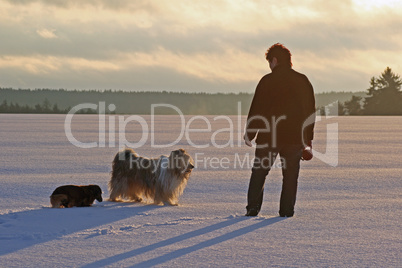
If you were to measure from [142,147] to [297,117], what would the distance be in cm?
1110

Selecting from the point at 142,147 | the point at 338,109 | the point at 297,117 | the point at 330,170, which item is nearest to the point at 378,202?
the point at 297,117

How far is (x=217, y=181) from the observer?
376 inches

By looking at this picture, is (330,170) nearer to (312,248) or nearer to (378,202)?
(378,202)

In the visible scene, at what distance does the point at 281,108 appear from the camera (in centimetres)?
638

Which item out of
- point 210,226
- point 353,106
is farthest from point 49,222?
point 353,106

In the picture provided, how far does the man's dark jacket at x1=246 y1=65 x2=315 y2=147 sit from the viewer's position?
6367 millimetres

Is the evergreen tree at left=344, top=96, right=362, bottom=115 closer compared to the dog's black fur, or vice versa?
the dog's black fur

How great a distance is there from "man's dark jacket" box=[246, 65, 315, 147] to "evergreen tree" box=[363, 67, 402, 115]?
2436 inches

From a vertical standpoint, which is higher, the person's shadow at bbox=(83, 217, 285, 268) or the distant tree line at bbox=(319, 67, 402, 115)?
the distant tree line at bbox=(319, 67, 402, 115)

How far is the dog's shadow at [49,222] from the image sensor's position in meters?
4.96

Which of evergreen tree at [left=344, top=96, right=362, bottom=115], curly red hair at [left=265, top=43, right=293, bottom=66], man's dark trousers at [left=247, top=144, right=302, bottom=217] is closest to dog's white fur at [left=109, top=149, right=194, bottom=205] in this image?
man's dark trousers at [left=247, top=144, right=302, bottom=217]

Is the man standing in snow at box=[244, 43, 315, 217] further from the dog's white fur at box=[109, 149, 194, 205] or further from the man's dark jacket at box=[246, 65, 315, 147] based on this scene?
the dog's white fur at box=[109, 149, 194, 205]

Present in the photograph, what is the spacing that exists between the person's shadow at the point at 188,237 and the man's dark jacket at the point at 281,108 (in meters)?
1.04

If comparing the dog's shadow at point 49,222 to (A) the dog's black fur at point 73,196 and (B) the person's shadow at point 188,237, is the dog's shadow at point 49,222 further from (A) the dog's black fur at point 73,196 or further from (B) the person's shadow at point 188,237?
(B) the person's shadow at point 188,237
